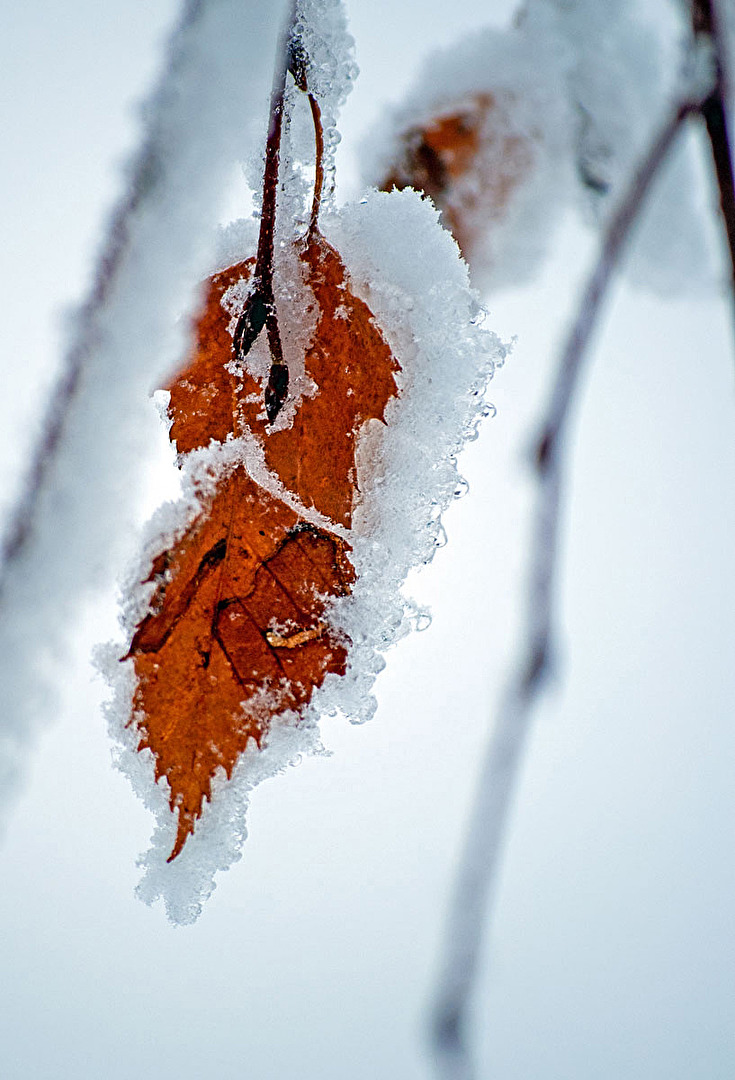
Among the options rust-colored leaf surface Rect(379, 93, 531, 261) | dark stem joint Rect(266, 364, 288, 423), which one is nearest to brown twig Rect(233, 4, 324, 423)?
dark stem joint Rect(266, 364, 288, 423)

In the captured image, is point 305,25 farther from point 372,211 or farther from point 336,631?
point 336,631

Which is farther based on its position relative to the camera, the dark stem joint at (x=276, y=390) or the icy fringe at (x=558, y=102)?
the icy fringe at (x=558, y=102)

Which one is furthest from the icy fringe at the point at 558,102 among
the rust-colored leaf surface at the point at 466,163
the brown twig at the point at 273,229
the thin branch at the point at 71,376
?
the thin branch at the point at 71,376

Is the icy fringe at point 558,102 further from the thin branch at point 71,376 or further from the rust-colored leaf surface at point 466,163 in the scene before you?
the thin branch at point 71,376

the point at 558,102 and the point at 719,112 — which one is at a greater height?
the point at 558,102

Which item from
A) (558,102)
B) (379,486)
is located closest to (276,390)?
(379,486)

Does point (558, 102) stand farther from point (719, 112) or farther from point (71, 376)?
point (71, 376)

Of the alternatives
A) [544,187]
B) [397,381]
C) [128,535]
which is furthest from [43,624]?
[544,187]
